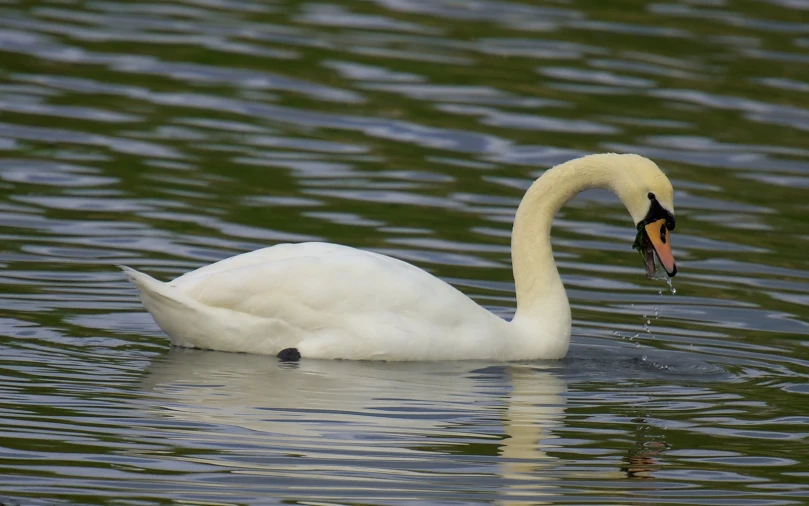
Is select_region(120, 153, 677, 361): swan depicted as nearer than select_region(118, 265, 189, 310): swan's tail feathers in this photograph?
No

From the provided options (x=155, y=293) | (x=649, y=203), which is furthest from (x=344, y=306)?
(x=649, y=203)

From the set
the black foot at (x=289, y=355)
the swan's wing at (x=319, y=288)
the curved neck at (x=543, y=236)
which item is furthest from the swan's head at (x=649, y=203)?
the black foot at (x=289, y=355)

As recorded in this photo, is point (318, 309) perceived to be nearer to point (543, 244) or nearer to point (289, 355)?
point (289, 355)

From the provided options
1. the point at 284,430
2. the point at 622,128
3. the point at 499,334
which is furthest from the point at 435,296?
the point at 622,128

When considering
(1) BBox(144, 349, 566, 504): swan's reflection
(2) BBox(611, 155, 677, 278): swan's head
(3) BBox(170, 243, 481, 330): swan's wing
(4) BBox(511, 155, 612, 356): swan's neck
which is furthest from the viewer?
(4) BBox(511, 155, 612, 356): swan's neck

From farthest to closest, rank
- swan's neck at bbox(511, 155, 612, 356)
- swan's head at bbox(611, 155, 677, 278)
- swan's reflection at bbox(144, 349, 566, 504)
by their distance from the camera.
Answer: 1. swan's neck at bbox(511, 155, 612, 356)
2. swan's head at bbox(611, 155, 677, 278)
3. swan's reflection at bbox(144, 349, 566, 504)

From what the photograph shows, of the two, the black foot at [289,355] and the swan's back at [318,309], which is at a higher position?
the swan's back at [318,309]

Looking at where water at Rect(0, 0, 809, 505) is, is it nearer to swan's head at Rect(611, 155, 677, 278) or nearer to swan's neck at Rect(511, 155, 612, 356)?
swan's neck at Rect(511, 155, 612, 356)

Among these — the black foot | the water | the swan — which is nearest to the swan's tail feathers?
the swan

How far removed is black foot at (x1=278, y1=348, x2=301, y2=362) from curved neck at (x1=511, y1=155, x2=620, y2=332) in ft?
4.71

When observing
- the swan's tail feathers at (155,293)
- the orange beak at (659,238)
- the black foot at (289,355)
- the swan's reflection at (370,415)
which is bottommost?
the black foot at (289,355)

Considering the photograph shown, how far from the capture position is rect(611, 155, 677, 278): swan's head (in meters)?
10.1

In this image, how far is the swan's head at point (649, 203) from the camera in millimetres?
10133

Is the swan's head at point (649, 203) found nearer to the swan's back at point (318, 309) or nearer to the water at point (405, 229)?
the water at point (405, 229)
